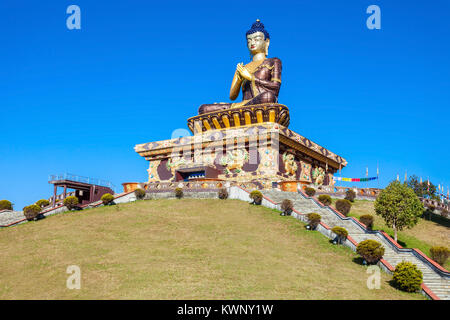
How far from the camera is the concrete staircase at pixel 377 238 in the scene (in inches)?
527

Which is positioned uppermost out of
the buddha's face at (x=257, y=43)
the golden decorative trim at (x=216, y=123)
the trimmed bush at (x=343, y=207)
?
the buddha's face at (x=257, y=43)

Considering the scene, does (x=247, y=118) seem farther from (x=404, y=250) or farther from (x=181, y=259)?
(x=181, y=259)

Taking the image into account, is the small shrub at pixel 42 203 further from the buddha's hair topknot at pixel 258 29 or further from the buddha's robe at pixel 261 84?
the buddha's hair topknot at pixel 258 29

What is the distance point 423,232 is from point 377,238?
538 centimetres

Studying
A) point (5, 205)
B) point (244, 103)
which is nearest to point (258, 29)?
point (244, 103)

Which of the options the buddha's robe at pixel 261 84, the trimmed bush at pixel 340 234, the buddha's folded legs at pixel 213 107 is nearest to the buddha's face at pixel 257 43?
the buddha's robe at pixel 261 84

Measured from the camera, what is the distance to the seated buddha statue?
35562 millimetres

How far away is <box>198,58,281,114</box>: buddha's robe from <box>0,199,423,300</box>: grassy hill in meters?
16.1

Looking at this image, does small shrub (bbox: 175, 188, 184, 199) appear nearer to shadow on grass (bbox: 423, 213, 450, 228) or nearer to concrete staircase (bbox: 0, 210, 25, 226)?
concrete staircase (bbox: 0, 210, 25, 226)

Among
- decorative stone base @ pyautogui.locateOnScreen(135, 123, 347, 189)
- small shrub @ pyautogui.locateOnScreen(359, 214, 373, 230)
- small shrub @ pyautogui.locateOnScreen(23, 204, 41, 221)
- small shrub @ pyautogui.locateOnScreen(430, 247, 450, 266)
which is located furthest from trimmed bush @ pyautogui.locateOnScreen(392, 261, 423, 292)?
small shrub @ pyautogui.locateOnScreen(23, 204, 41, 221)

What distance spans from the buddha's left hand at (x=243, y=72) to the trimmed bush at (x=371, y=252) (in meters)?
24.1

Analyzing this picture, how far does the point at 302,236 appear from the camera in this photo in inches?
691
